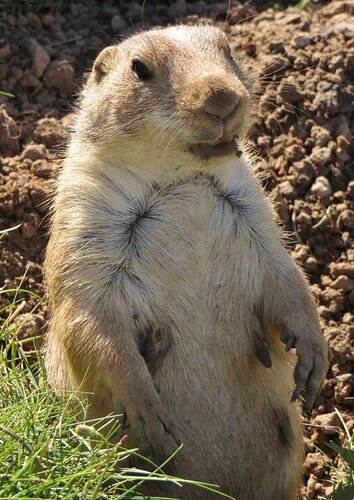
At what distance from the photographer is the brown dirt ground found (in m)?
7.02

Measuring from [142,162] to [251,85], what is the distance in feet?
2.89

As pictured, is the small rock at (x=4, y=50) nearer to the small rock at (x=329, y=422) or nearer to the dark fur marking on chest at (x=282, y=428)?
the small rock at (x=329, y=422)

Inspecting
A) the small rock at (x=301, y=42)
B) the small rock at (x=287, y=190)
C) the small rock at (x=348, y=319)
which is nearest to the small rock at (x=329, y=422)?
the small rock at (x=348, y=319)

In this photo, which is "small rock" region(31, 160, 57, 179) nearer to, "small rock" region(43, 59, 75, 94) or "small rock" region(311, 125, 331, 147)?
"small rock" region(43, 59, 75, 94)

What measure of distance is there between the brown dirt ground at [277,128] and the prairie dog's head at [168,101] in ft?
4.25

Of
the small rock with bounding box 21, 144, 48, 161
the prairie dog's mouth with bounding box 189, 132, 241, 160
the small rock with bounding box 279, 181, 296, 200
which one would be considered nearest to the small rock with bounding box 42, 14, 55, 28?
A: the small rock with bounding box 21, 144, 48, 161

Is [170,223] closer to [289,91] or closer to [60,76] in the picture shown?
[289,91]

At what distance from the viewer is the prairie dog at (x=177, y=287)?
5414 mm

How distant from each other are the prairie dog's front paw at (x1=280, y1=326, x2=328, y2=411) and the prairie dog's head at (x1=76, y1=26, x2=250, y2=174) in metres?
1.05

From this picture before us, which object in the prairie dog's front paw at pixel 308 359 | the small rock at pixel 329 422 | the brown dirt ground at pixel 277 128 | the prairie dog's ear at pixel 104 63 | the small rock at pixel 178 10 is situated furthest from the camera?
the small rock at pixel 178 10

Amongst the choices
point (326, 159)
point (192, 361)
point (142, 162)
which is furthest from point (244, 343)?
point (326, 159)

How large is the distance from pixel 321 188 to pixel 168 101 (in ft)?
7.30

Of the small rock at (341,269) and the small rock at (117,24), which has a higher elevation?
the small rock at (117,24)

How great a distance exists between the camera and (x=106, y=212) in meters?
5.71
